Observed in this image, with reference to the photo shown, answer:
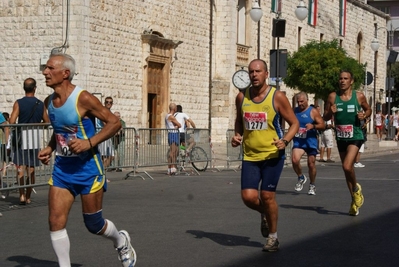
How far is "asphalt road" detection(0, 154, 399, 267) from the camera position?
865cm

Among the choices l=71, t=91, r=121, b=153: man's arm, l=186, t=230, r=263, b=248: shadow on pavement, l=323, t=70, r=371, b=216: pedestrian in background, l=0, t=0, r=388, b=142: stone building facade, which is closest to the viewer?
l=71, t=91, r=121, b=153: man's arm

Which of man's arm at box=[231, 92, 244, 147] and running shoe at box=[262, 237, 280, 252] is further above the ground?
man's arm at box=[231, 92, 244, 147]

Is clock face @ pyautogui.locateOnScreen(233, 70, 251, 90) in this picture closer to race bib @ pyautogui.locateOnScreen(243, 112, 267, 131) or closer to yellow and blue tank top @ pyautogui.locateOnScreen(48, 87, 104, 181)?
race bib @ pyautogui.locateOnScreen(243, 112, 267, 131)

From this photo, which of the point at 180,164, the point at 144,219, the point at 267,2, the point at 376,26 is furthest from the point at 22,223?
the point at 376,26

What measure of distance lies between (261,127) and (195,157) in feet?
44.0

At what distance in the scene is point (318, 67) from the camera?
42.3 meters

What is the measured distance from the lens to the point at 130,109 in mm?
31656

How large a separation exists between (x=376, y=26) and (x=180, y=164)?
47.8 meters

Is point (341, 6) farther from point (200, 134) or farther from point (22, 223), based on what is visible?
point (22, 223)

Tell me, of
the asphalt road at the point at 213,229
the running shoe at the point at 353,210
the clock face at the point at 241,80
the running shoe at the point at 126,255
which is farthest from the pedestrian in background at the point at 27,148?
the clock face at the point at 241,80

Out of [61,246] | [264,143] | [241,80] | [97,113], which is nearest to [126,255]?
[61,246]

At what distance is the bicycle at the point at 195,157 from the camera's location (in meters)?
21.9

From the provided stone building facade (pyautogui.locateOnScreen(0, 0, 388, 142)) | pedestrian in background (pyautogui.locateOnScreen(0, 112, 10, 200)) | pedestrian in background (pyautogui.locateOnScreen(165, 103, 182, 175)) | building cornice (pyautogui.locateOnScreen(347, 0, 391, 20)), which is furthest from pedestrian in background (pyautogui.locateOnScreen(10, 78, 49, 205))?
building cornice (pyautogui.locateOnScreen(347, 0, 391, 20))

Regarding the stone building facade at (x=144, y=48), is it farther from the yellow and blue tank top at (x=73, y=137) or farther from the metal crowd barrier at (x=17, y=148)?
the yellow and blue tank top at (x=73, y=137)
